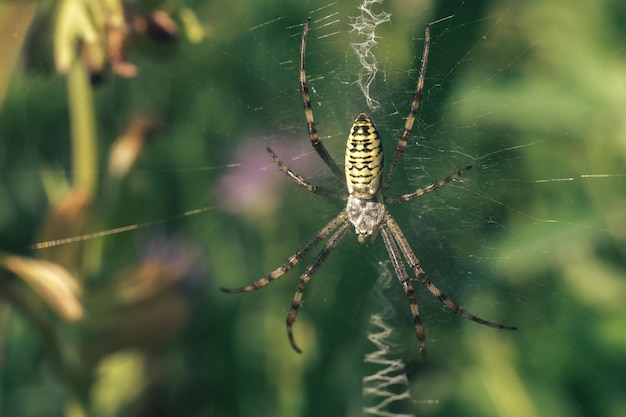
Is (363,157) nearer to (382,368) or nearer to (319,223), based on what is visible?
(319,223)

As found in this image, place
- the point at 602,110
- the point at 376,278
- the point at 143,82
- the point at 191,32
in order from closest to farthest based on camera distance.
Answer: the point at 191,32 → the point at 602,110 → the point at 376,278 → the point at 143,82

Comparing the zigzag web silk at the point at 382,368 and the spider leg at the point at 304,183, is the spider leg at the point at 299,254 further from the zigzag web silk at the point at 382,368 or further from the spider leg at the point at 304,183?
the zigzag web silk at the point at 382,368

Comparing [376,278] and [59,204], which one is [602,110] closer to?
[376,278]

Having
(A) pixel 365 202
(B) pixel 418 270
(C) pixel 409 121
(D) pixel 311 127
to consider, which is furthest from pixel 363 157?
(B) pixel 418 270

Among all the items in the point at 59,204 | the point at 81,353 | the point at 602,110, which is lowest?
the point at 81,353

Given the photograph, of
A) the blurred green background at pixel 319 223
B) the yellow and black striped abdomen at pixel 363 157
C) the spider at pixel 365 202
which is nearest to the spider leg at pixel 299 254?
the spider at pixel 365 202

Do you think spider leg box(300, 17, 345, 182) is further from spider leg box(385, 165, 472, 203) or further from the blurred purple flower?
the blurred purple flower

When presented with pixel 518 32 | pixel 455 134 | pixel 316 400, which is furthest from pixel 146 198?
pixel 518 32

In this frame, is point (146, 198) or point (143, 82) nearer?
point (146, 198)
